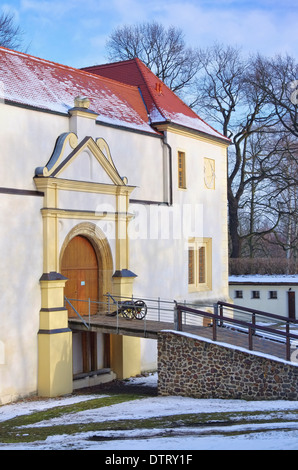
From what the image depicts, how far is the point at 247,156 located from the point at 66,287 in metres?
29.8

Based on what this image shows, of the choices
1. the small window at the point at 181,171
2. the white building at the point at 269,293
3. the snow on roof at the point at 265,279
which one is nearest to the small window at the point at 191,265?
the small window at the point at 181,171

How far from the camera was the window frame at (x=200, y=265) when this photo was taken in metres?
25.2

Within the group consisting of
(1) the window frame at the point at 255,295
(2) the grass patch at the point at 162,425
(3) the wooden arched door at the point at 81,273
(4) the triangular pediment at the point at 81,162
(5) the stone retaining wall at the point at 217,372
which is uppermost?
(4) the triangular pediment at the point at 81,162

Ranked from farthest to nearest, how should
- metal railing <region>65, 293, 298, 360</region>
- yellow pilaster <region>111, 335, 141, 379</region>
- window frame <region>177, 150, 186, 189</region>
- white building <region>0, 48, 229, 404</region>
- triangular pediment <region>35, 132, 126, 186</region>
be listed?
window frame <region>177, 150, 186, 189</region> < yellow pilaster <region>111, 335, 141, 379</region> < triangular pediment <region>35, 132, 126, 186</region> < white building <region>0, 48, 229, 404</region> < metal railing <region>65, 293, 298, 360</region>

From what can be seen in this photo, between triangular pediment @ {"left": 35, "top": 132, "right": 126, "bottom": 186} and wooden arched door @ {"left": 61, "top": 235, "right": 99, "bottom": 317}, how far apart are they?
1.97 m

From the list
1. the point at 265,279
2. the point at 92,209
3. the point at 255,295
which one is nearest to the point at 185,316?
the point at 92,209

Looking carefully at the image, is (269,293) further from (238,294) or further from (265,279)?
(238,294)

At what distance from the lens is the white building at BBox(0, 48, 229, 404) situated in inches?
696

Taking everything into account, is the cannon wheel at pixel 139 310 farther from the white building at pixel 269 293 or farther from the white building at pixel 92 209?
the white building at pixel 269 293

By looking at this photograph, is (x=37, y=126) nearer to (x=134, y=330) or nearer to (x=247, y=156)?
(x=134, y=330)

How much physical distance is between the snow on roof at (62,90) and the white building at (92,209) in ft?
0.17

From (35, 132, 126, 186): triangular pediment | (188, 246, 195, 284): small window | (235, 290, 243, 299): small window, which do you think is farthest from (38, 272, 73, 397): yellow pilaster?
(235, 290, 243, 299): small window

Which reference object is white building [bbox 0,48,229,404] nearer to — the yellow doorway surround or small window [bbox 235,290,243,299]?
the yellow doorway surround
